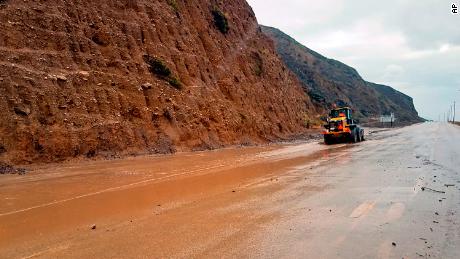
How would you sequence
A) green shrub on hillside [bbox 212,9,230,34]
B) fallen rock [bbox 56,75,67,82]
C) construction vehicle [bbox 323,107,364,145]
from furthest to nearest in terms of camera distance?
green shrub on hillside [bbox 212,9,230,34], construction vehicle [bbox 323,107,364,145], fallen rock [bbox 56,75,67,82]

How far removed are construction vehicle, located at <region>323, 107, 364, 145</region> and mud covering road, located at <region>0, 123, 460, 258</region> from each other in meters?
16.1

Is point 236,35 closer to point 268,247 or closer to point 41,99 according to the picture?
point 41,99

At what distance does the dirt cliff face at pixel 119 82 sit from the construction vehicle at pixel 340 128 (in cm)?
657

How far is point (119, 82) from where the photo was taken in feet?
80.7

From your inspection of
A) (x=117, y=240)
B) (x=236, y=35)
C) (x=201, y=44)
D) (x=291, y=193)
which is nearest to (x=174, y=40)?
(x=201, y=44)

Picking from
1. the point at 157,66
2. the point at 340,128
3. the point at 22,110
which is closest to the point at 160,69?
the point at 157,66

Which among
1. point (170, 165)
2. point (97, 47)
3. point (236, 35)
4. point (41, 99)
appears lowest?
point (170, 165)

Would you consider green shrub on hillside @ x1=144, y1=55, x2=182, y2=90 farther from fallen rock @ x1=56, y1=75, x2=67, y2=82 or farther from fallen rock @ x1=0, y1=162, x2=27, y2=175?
fallen rock @ x1=0, y1=162, x2=27, y2=175

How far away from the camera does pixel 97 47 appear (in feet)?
81.8

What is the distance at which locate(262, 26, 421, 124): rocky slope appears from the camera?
93750 millimetres

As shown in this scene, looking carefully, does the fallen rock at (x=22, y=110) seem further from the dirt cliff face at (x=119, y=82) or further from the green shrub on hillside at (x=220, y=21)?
the green shrub on hillside at (x=220, y=21)

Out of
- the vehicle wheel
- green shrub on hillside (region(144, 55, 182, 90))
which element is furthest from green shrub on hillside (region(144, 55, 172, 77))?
the vehicle wheel

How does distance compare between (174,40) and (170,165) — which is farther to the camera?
(174,40)

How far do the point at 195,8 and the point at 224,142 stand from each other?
1474cm
